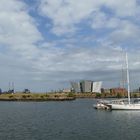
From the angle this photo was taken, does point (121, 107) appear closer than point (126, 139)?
No

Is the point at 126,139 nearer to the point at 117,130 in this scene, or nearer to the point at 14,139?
the point at 117,130

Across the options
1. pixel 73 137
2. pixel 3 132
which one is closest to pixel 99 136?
pixel 73 137

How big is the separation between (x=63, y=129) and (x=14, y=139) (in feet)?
45.8

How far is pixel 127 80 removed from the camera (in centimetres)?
12331

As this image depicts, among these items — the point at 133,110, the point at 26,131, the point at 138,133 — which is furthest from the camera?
the point at 133,110

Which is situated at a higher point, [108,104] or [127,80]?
[127,80]

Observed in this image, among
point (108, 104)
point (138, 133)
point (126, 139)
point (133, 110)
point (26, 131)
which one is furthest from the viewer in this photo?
point (108, 104)

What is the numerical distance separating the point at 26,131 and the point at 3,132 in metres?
4.06

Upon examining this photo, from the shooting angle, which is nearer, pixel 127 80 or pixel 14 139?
pixel 14 139

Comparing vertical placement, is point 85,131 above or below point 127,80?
below

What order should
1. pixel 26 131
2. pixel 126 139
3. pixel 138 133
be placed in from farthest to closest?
pixel 26 131
pixel 138 133
pixel 126 139

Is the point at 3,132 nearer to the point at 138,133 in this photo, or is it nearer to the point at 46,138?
the point at 46,138

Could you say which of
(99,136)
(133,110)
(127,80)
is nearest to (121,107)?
(133,110)

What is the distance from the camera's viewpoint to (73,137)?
57.3m
